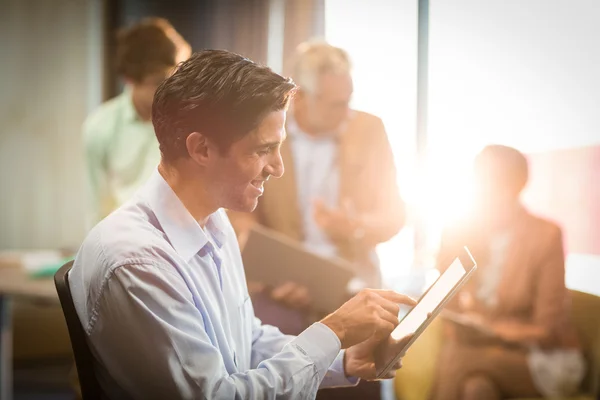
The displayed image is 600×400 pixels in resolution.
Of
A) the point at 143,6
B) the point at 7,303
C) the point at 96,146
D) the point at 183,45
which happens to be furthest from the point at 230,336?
the point at 143,6

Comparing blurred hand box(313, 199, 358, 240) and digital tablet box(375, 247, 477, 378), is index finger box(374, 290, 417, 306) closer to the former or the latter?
digital tablet box(375, 247, 477, 378)

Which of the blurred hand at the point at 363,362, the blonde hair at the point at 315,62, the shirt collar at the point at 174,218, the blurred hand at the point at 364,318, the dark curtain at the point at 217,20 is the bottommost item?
the blurred hand at the point at 363,362

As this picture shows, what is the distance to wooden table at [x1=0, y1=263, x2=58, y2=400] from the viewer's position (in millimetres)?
2176

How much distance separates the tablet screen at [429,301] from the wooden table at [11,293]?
1360mm

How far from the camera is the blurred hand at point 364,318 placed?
3.10 feet

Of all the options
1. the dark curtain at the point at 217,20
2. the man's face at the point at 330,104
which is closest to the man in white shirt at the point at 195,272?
the dark curtain at the point at 217,20

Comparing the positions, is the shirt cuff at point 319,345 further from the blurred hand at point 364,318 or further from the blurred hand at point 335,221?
Answer: the blurred hand at point 335,221

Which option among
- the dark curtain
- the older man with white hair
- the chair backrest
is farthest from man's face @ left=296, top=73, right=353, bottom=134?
the chair backrest

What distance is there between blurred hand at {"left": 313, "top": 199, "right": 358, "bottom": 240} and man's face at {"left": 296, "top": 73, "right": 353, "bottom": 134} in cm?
23

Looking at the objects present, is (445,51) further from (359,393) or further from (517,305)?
(359,393)

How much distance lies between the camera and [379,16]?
5.32ft

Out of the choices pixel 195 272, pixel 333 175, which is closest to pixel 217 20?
pixel 333 175

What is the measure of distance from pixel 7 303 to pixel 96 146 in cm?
128

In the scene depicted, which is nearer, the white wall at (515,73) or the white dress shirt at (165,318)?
the white dress shirt at (165,318)
